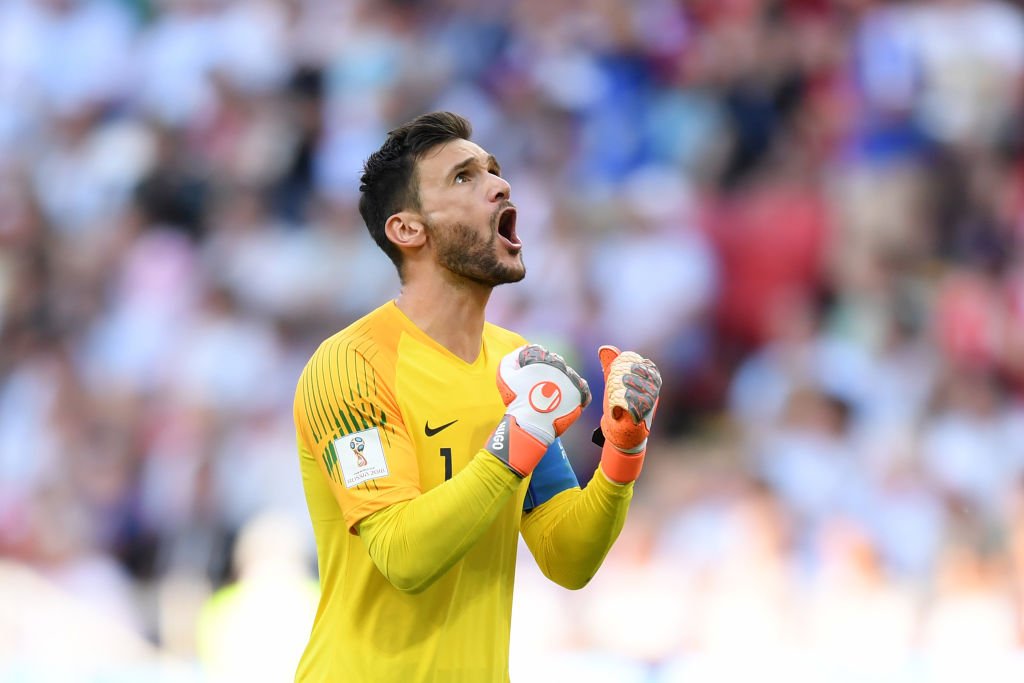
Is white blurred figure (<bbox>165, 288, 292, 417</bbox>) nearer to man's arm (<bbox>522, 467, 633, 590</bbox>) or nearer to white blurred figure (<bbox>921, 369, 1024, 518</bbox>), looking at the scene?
white blurred figure (<bbox>921, 369, 1024, 518</bbox>)

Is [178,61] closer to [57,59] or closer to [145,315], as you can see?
[57,59]

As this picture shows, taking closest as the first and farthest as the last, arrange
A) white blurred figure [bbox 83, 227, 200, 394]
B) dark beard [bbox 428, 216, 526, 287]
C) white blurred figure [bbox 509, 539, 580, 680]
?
dark beard [bbox 428, 216, 526, 287] → white blurred figure [bbox 509, 539, 580, 680] → white blurred figure [bbox 83, 227, 200, 394]

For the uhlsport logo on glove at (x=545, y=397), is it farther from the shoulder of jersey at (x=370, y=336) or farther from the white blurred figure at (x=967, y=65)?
the white blurred figure at (x=967, y=65)

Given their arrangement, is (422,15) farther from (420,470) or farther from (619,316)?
(420,470)

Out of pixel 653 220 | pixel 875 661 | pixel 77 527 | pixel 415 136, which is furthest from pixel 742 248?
pixel 415 136

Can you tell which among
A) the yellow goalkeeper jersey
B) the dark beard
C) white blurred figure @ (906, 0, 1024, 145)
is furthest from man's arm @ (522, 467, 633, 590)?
white blurred figure @ (906, 0, 1024, 145)

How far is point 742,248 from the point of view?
863cm

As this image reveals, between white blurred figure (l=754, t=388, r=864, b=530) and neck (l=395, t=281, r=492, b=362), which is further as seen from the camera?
white blurred figure (l=754, t=388, r=864, b=530)

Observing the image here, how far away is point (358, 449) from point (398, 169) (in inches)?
33.4

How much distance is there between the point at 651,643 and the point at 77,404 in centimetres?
403

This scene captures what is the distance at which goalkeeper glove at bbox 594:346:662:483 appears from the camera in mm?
3553

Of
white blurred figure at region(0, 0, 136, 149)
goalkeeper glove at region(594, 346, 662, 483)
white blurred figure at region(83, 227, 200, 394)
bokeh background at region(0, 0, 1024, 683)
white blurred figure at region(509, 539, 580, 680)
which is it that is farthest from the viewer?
white blurred figure at region(0, 0, 136, 149)

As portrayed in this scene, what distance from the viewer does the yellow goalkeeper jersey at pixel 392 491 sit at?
358cm

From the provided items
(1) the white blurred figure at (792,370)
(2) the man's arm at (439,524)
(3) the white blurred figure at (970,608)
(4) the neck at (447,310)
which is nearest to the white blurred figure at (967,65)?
(1) the white blurred figure at (792,370)
